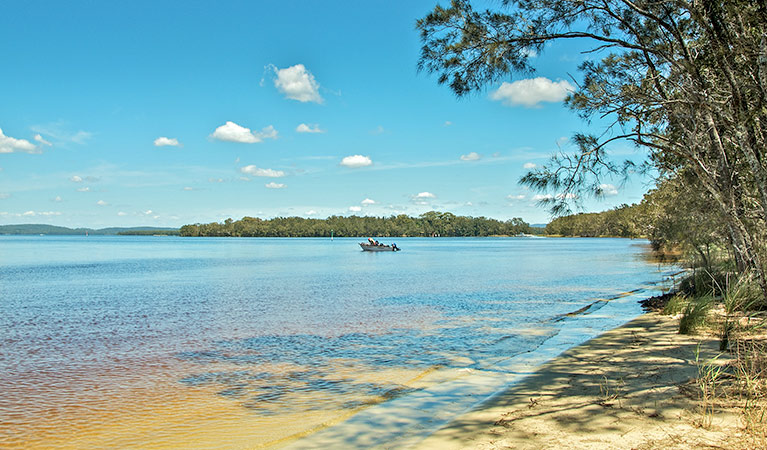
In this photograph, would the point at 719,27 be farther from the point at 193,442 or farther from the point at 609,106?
the point at 193,442

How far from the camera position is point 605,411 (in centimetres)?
564

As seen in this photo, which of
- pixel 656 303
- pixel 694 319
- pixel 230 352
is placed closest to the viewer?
pixel 694 319

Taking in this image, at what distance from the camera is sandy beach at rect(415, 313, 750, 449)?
4777mm

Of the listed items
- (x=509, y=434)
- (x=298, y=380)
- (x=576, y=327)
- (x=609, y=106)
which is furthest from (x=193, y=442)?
(x=576, y=327)

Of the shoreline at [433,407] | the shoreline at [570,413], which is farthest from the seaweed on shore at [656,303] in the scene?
the shoreline at [570,413]

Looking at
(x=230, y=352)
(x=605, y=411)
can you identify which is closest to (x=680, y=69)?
(x=605, y=411)

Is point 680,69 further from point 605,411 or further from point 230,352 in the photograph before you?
point 230,352

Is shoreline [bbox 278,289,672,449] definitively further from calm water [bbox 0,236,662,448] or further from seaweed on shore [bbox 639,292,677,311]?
seaweed on shore [bbox 639,292,677,311]

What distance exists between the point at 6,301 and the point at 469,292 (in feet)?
64.2

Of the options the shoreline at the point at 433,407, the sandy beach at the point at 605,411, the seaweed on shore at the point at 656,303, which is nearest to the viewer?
the sandy beach at the point at 605,411

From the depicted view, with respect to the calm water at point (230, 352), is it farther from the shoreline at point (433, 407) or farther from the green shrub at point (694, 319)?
the green shrub at point (694, 319)

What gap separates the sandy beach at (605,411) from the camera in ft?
15.7

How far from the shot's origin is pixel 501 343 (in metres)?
11.9

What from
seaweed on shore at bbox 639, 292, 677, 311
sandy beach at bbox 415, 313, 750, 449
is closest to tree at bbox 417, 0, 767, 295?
sandy beach at bbox 415, 313, 750, 449
